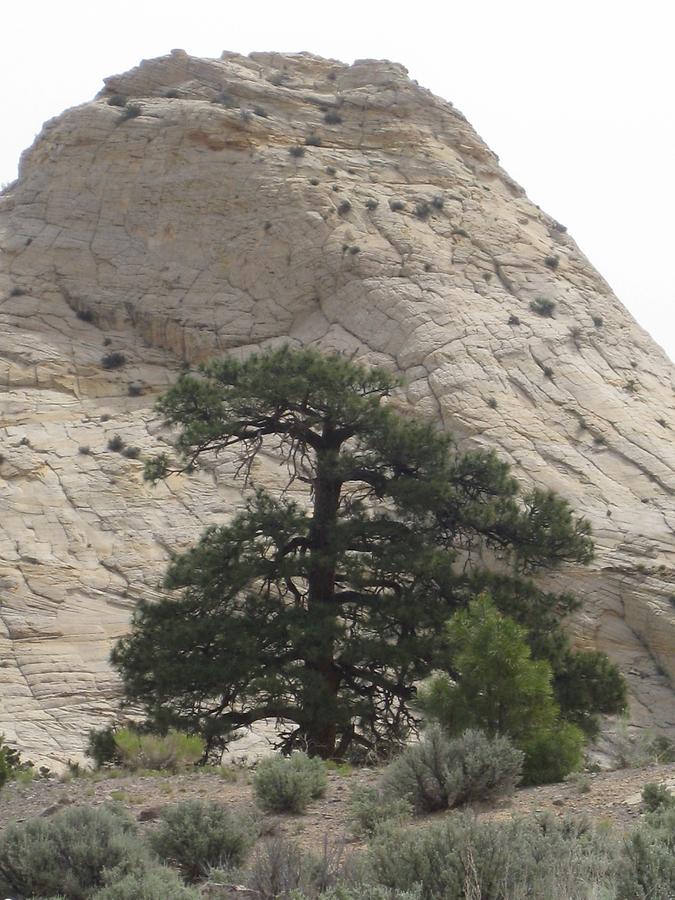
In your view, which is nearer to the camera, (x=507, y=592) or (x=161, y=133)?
(x=507, y=592)

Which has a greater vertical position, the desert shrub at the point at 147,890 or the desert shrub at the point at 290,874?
the desert shrub at the point at 290,874

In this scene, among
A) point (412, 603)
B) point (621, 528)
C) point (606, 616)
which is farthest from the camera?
point (621, 528)

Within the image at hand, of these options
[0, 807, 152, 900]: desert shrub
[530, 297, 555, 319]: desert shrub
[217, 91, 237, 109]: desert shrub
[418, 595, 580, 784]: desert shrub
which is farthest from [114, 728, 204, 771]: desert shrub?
[217, 91, 237, 109]: desert shrub

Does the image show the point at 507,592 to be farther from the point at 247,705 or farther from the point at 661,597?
the point at 661,597

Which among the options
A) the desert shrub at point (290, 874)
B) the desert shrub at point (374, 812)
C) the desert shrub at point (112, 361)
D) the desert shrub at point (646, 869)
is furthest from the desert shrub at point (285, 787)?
the desert shrub at point (112, 361)

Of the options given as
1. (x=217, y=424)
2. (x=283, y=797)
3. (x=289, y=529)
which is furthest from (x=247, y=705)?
(x=283, y=797)

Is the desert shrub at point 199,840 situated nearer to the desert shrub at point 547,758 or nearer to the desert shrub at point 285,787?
the desert shrub at point 285,787

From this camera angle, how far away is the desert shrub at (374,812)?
7957 mm

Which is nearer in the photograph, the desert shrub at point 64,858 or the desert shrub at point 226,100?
the desert shrub at point 64,858

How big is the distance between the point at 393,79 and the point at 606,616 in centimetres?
2255

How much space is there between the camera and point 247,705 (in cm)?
1563

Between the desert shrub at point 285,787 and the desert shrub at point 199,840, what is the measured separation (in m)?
1.19

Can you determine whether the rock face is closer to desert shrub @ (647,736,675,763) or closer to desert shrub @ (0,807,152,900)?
desert shrub @ (647,736,675,763)

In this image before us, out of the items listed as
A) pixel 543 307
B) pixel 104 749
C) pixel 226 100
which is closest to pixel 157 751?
pixel 104 749
